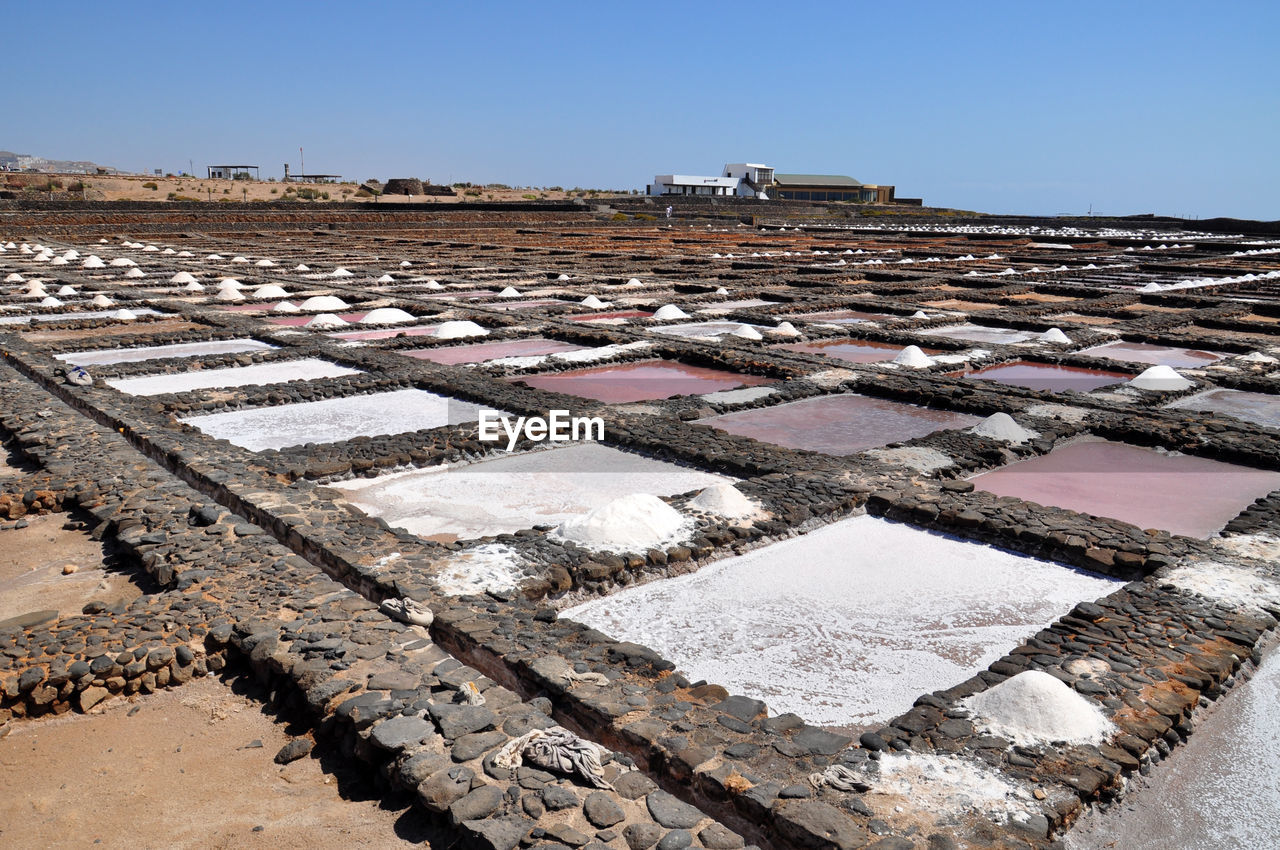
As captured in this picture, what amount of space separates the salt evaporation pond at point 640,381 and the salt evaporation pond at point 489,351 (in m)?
0.85

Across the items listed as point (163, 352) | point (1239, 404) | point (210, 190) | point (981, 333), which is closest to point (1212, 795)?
point (1239, 404)

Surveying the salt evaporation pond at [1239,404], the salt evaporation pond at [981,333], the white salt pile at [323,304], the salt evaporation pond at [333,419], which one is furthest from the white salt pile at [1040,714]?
the white salt pile at [323,304]

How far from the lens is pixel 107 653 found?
318 centimetres

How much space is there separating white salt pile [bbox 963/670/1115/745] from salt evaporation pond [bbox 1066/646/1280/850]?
0.20 metres

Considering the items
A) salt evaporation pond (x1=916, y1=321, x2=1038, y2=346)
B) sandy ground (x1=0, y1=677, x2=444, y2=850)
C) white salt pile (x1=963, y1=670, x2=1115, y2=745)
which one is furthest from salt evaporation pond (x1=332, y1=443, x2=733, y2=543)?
salt evaporation pond (x1=916, y1=321, x2=1038, y2=346)

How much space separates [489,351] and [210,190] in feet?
132

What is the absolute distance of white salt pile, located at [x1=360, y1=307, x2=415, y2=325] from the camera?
11.5m

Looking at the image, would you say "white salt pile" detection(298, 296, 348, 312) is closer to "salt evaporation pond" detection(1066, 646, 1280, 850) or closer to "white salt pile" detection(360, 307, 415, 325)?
"white salt pile" detection(360, 307, 415, 325)

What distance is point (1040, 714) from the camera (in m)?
2.86

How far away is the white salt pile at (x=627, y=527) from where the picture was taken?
423 centimetres

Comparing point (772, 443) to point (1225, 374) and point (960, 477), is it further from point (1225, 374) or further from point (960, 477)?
point (1225, 374)

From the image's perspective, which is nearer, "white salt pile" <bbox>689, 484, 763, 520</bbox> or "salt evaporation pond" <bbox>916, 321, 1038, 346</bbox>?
"white salt pile" <bbox>689, 484, 763, 520</bbox>

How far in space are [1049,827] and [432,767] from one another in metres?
1.58

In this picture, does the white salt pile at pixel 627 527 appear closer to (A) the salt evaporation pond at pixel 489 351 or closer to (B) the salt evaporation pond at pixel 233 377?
(B) the salt evaporation pond at pixel 233 377
